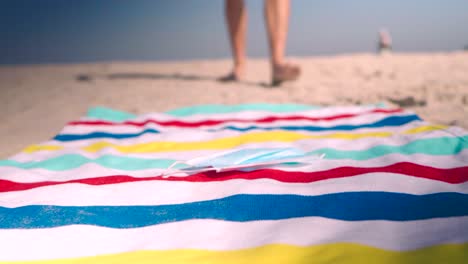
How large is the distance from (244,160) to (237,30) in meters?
1.99

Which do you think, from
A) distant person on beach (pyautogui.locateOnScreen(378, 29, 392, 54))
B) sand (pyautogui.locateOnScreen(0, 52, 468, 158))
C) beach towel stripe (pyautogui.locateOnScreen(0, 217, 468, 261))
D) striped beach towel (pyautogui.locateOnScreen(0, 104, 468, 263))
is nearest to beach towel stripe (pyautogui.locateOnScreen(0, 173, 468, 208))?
striped beach towel (pyautogui.locateOnScreen(0, 104, 468, 263))

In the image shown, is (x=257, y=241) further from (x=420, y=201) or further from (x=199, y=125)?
(x=199, y=125)

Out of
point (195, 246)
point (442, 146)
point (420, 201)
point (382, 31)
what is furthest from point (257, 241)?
point (382, 31)

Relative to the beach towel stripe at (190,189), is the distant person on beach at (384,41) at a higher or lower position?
higher

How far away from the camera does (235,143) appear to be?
1.39m

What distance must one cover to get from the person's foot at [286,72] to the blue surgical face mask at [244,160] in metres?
1.48

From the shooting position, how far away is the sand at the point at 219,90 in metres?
1.95

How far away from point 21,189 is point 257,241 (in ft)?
1.99

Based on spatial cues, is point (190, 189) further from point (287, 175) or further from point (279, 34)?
point (279, 34)

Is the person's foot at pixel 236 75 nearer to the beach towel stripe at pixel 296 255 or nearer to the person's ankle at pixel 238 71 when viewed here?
the person's ankle at pixel 238 71

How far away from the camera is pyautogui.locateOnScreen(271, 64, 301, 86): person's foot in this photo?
2582 millimetres

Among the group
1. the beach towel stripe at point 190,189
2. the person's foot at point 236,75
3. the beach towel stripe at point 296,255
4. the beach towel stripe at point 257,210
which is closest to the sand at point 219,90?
the person's foot at point 236,75

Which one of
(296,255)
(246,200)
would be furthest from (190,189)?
(296,255)

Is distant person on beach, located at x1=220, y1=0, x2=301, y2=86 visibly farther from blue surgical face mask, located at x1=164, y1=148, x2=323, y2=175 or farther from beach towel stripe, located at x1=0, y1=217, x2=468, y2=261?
beach towel stripe, located at x1=0, y1=217, x2=468, y2=261
